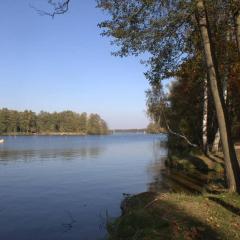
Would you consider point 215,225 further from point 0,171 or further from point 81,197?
point 0,171

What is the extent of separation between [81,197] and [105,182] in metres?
6.18

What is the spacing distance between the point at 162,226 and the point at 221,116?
6325 millimetres

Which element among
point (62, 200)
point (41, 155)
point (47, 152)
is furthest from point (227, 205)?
point (47, 152)

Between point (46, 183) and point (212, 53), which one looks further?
point (46, 183)

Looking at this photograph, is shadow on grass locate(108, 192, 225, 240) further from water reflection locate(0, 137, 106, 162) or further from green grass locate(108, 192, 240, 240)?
water reflection locate(0, 137, 106, 162)

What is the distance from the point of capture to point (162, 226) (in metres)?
11.7

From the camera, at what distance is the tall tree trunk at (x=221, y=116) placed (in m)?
16.5

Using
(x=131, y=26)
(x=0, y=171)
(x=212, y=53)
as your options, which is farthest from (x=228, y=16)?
(x=0, y=171)

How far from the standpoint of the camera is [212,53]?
54.9ft

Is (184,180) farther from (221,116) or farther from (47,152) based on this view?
(47,152)

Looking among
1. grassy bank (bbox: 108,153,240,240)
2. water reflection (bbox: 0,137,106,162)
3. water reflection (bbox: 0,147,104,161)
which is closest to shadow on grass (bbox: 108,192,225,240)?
grassy bank (bbox: 108,153,240,240)

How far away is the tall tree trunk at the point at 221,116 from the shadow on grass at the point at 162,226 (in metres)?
3.16

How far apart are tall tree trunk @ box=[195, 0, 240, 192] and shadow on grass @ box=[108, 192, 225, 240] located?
3163 millimetres

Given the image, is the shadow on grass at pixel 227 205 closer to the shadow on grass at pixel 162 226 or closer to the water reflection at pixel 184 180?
the shadow on grass at pixel 162 226
